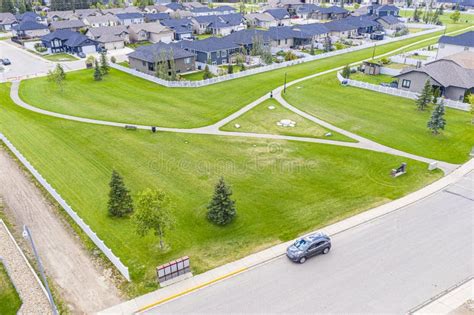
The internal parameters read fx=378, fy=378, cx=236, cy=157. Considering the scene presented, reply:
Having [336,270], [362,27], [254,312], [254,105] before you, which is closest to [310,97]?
[254,105]

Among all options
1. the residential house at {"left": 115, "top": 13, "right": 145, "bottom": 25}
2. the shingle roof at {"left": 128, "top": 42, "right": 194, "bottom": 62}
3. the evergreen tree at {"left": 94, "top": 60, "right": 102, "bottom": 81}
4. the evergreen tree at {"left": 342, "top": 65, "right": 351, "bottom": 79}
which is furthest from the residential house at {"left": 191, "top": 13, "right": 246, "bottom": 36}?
the evergreen tree at {"left": 342, "top": 65, "right": 351, "bottom": 79}

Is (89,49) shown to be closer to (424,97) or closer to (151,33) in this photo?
(151,33)

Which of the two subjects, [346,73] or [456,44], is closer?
[346,73]

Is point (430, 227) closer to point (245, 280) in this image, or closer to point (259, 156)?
point (245, 280)

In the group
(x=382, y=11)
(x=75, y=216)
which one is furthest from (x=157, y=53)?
(x=382, y=11)

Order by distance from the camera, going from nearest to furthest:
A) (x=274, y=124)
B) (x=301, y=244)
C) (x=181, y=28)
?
(x=301, y=244) < (x=274, y=124) < (x=181, y=28)

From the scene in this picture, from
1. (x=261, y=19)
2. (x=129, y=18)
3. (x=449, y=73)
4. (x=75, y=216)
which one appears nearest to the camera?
(x=75, y=216)

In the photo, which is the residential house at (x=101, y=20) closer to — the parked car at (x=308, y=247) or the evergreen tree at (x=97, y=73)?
the evergreen tree at (x=97, y=73)
